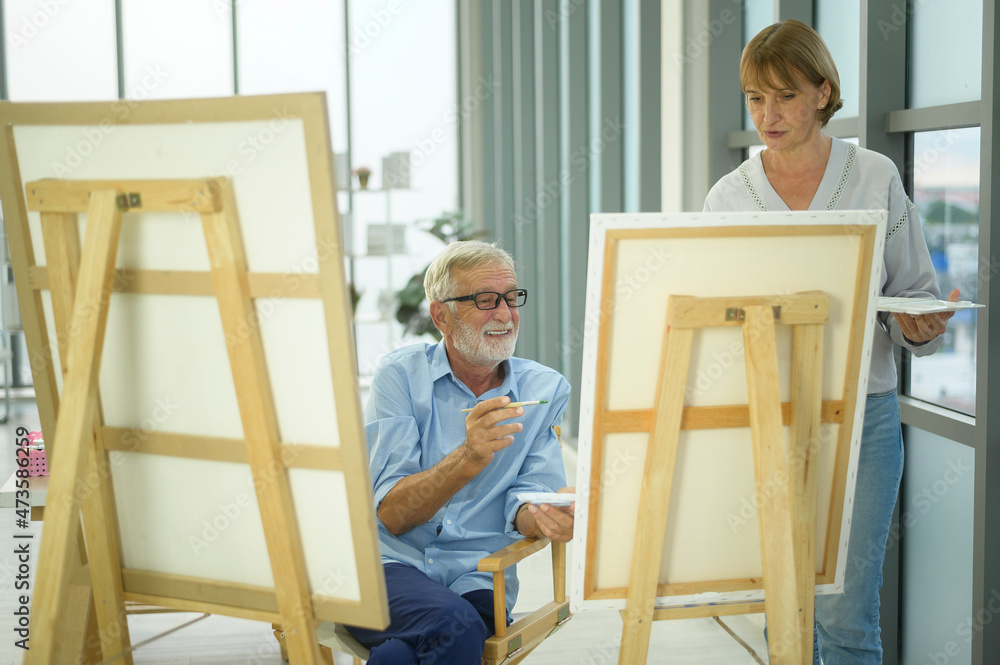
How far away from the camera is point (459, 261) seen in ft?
7.50

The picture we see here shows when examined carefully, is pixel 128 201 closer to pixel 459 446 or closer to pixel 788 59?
pixel 459 446

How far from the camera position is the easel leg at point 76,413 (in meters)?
1.38

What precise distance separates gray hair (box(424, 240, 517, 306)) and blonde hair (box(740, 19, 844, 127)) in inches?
28.8

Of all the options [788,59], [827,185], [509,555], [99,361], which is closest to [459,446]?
[509,555]

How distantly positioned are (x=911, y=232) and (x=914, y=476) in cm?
88

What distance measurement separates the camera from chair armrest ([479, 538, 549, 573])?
6.50 feet

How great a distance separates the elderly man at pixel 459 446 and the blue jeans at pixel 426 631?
0.01 metres

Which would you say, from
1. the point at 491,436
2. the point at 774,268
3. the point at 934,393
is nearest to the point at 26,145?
the point at 491,436

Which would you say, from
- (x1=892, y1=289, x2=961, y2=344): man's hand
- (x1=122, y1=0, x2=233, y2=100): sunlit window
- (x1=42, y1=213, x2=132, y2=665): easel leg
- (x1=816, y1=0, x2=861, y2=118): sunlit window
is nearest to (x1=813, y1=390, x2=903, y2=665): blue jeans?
(x1=892, y1=289, x2=961, y2=344): man's hand

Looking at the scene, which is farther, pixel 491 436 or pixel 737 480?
pixel 491 436

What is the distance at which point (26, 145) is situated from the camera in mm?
1464

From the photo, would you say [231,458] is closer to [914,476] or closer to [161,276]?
[161,276]

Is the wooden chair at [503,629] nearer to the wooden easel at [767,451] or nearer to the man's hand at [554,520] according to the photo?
the man's hand at [554,520]

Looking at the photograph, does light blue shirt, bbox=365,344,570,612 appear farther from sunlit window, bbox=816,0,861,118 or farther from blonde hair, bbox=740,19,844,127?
sunlit window, bbox=816,0,861,118
